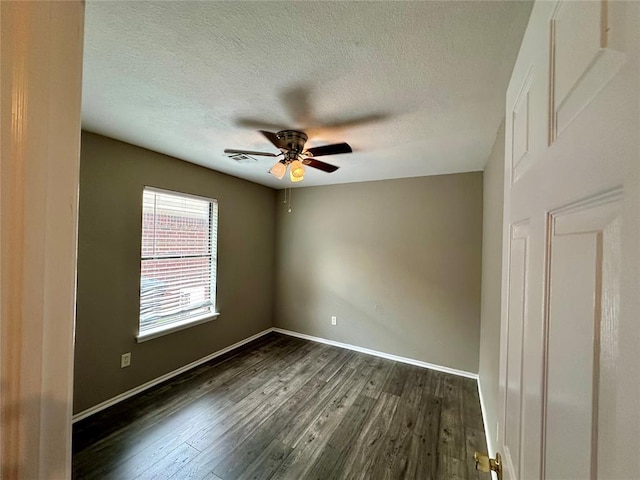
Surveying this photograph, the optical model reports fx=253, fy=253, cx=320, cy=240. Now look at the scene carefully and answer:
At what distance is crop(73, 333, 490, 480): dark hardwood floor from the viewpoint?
1.69m

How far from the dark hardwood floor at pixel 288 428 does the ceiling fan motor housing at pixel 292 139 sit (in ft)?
7.22

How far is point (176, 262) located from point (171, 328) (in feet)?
2.31

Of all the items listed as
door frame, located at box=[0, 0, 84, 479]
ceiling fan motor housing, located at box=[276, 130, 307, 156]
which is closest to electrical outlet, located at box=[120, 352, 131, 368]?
ceiling fan motor housing, located at box=[276, 130, 307, 156]

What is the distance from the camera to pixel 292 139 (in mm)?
1896

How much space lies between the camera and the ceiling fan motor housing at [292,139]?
187cm

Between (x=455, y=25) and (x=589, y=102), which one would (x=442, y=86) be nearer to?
(x=455, y=25)

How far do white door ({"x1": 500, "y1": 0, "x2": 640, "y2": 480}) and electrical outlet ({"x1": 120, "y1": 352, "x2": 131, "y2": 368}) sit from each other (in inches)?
115

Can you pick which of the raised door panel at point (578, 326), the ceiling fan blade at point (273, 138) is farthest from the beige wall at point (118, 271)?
the raised door panel at point (578, 326)

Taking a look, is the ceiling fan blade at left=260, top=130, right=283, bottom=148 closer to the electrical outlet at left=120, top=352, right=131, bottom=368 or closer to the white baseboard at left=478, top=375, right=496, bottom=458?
the electrical outlet at left=120, top=352, right=131, bottom=368

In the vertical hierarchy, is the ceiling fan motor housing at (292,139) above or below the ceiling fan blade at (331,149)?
above

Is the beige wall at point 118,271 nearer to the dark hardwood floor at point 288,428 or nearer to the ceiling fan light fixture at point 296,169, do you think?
the dark hardwood floor at point 288,428

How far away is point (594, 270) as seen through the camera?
0.34m

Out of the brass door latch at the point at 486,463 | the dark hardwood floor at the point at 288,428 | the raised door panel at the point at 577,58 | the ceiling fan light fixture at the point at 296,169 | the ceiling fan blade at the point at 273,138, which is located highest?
the ceiling fan blade at the point at 273,138

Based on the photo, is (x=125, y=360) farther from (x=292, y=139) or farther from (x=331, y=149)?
(x=331, y=149)
